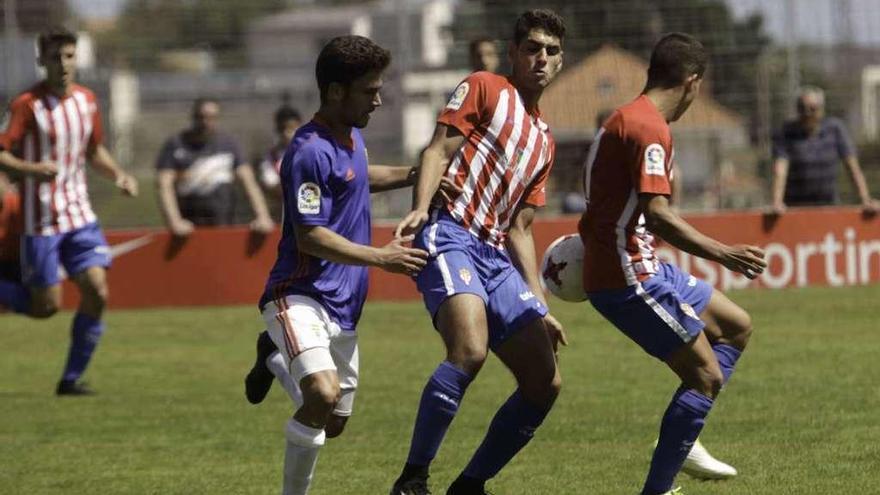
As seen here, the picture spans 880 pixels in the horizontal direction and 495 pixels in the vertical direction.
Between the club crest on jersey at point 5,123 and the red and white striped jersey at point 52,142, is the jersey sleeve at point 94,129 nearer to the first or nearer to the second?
the red and white striped jersey at point 52,142

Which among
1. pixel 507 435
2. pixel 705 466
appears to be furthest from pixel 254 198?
pixel 507 435

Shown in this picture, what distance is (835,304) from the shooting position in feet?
53.3

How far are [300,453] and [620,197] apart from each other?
1675 millimetres

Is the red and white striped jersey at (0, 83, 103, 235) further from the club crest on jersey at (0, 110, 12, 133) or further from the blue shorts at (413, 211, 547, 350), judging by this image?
the blue shorts at (413, 211, 547, 350)

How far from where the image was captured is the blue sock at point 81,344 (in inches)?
468

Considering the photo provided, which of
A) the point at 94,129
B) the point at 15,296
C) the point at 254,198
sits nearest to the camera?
the point at 94,129

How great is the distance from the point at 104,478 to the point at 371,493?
1.47 meters

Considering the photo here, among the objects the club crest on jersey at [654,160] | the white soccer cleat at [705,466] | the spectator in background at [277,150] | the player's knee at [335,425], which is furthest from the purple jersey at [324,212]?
the spectator in background at [277,150]

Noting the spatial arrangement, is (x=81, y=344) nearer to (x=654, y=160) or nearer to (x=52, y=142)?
(x=52, y=142)

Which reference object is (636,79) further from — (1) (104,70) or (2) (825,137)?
(1) (104,70)

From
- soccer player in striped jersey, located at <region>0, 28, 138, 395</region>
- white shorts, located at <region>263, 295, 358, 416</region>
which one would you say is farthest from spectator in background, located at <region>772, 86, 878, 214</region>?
white shorts, located at <region>263, 295, 358, 416</region>

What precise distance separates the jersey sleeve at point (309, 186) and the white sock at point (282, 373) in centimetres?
68

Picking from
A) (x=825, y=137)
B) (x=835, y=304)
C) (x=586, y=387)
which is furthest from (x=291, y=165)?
(x=825, y=137)

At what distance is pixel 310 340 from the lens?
700cm
